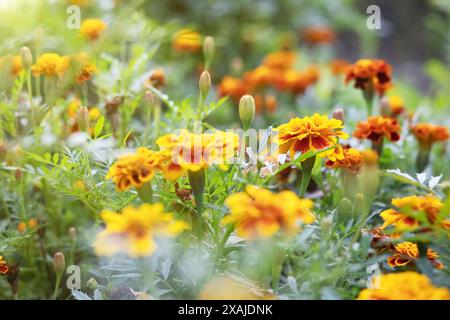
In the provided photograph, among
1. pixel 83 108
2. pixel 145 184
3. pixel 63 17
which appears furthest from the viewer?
pixel 63 17

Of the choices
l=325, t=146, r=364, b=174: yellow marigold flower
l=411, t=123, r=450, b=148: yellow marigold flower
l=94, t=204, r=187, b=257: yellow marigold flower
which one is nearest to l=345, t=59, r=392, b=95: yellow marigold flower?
l=411, t=123, r=450, b=148: yellow marigold flower

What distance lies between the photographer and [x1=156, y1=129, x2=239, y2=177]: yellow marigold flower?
0.67 metres

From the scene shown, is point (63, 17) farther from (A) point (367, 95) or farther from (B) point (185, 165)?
(B) point (185, 165)

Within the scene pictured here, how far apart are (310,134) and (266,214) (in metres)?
0.16

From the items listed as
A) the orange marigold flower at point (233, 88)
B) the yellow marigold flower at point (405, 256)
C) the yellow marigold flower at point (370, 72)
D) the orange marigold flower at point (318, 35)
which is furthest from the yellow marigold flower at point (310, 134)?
the orange marigold flower at point (318, 35)

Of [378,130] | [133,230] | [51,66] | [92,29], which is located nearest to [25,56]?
[51,66]

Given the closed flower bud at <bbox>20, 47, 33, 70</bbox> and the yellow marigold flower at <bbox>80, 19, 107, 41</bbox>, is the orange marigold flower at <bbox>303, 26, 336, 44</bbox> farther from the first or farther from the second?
the closed flower bud at <bbox>20, 47, 33, 70</bbox>

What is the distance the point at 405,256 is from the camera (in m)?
0.73

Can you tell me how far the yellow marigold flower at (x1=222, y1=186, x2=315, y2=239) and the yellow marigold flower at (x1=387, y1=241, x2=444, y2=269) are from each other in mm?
165

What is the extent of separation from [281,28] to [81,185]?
1.82m

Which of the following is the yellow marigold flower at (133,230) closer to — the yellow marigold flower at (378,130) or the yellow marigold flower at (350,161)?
the yellow marigold flower at (350,161)

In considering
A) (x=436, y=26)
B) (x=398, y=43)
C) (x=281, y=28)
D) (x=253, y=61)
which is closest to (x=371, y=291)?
(x=253, y=61)

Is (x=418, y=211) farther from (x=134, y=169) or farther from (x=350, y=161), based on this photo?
(x=134, y=169)
